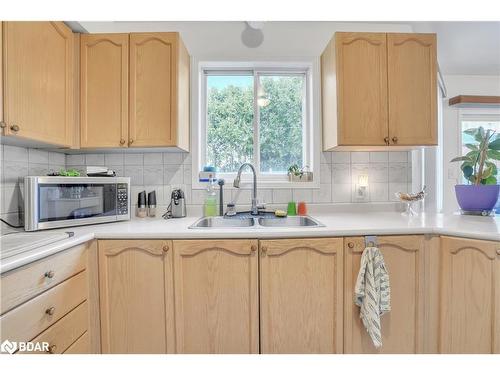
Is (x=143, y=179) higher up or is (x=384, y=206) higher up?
(x=143, y=179)

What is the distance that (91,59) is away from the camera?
1629 mm

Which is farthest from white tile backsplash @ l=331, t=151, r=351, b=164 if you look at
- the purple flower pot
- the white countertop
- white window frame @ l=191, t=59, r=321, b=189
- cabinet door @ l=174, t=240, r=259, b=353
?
cabinet door @ l=174, t=240, r=259, b=353

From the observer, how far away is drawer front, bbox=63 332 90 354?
1138 mm

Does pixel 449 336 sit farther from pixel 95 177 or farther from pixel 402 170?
pixel 95 177

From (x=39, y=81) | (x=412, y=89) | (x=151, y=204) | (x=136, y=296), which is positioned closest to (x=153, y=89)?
(x=39, y=81)

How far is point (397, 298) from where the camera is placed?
1375 millimetres

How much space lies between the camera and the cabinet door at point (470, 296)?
1241mm

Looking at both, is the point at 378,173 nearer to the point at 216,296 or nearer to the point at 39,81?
the point at 216,296

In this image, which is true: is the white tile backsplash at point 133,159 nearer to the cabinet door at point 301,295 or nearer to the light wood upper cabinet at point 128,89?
the light wood upper cabinet at point 128,89

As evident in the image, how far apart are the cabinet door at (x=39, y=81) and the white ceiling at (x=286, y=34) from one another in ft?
2.12

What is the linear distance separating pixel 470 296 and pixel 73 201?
2.19m

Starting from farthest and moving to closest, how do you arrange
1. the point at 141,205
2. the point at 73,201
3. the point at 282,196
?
1. the point at 282,196
2. the point at 141,205
3. the point at 73,201

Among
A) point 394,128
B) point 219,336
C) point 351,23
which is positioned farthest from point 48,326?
point 351,23
